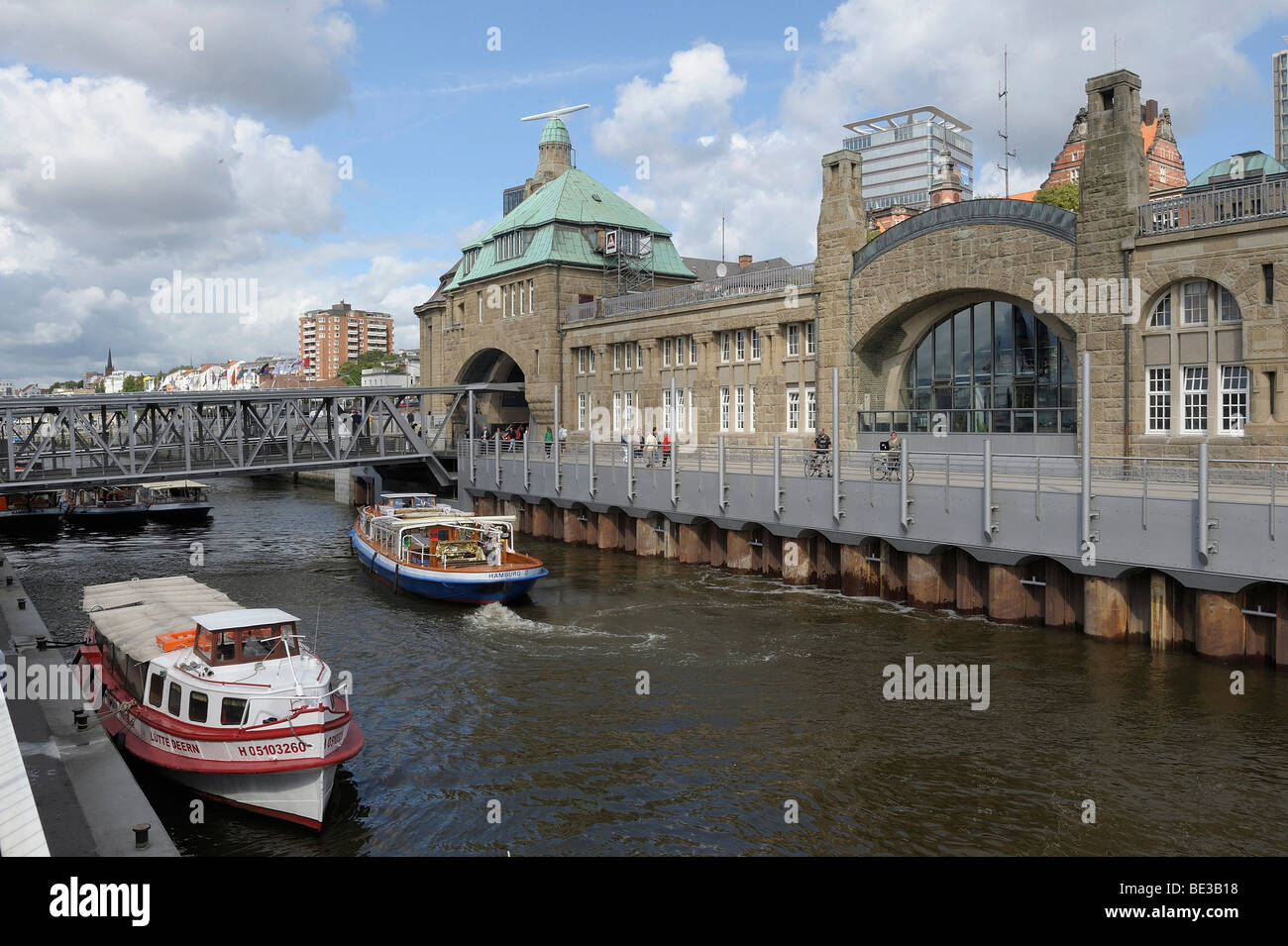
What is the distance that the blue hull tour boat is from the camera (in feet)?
105

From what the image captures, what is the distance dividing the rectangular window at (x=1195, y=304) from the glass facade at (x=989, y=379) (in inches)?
215

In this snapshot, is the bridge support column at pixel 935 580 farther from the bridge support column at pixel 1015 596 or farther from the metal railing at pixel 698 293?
the metal railing at pixel 698 293

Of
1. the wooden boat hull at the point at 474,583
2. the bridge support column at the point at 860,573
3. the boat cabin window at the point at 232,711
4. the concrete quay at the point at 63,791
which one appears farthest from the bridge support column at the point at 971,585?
the concrete quay at the point at 63,791

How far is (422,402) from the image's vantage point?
236ft

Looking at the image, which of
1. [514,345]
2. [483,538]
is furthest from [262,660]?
[514,345]

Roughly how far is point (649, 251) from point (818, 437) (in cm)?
3172

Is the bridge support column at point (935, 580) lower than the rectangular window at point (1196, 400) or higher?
lower

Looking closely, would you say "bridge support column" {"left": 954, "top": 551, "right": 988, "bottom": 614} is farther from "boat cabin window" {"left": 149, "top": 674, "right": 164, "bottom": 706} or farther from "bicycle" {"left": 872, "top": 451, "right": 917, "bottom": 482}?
"boat cabin window" {"left": 149, "top": 674, "right": 164, "bottom": 706}

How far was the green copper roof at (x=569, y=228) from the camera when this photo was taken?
62844 millimetres

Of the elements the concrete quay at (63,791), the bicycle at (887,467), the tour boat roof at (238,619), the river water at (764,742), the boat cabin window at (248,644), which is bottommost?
the river water at (764,742)

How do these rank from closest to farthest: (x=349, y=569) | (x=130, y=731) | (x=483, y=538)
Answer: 1. (x=130, y=731)
2. (x=483, y=538)
3. (x=349, y=569)

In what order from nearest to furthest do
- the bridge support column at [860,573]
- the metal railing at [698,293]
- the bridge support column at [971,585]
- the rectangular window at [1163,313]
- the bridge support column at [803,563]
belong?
the bridge support column at [971,585]
the rectangular window at [1163,313]
the bridge support column at [860,573]
the bridge support column at [803,563]
the metal railing at [698,293]

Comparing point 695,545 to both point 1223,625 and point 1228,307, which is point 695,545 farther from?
point 1223,625
